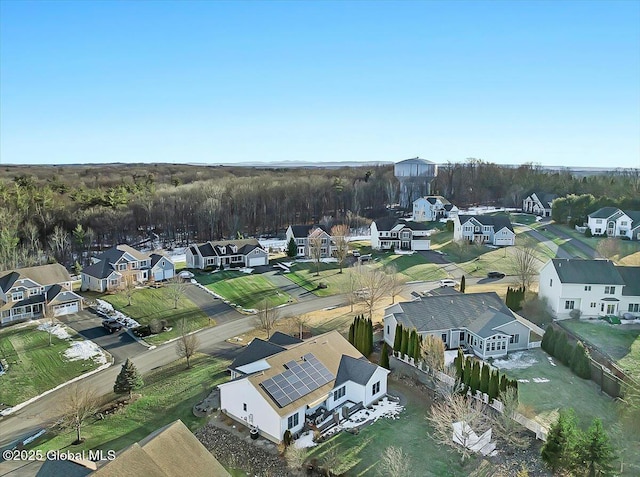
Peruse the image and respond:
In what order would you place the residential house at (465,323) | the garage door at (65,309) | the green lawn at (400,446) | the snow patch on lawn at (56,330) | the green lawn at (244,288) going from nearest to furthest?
the green lawn at (400,446), the residential house at (465,323), the snow patch on lawn at (56,330), the garage door at (65,309), the green lawn at (244,288)

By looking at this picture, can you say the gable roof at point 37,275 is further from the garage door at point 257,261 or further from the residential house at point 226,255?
the garage door at point 257,261

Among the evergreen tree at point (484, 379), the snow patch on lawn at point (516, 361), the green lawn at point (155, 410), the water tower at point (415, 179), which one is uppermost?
the water tower at point (415, 179)

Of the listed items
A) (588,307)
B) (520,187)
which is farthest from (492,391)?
(520,187)

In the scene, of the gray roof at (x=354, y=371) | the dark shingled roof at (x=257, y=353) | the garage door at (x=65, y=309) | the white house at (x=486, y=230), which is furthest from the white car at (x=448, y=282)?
the garage door at (x=65, y=309)

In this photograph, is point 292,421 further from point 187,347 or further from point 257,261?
point 257,261

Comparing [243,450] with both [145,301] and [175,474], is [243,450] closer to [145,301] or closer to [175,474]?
[175,474]

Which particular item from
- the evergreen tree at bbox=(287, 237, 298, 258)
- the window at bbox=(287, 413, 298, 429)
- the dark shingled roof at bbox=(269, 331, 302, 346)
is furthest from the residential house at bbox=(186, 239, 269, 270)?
the window at bbox=(287, 413, 298, 429)
